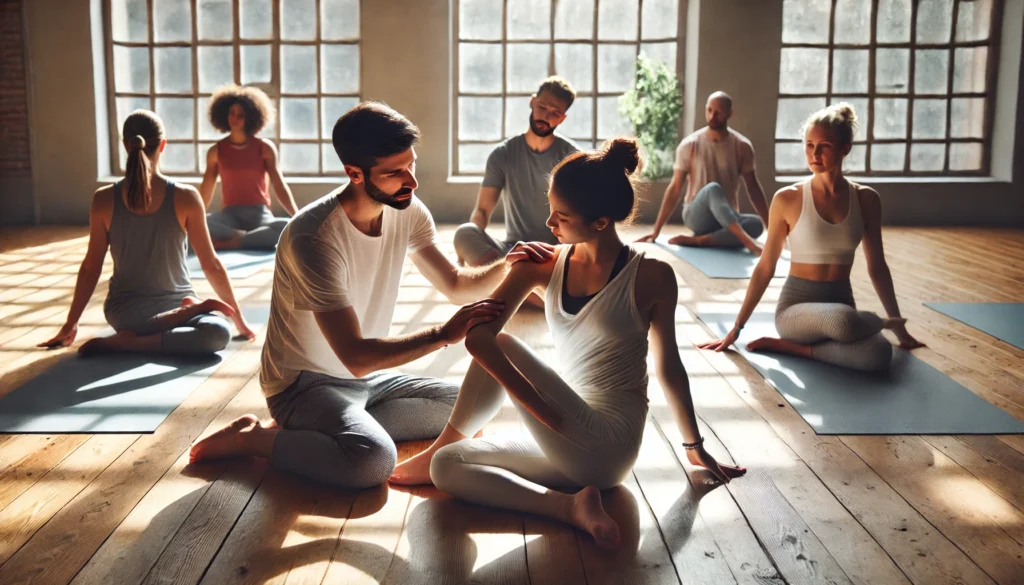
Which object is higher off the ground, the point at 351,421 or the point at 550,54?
the point at 550,54

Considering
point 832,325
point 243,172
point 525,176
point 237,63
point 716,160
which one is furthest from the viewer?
point 237,63

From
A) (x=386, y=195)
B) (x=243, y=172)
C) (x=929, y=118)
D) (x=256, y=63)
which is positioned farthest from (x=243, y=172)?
(x=929, y=118)

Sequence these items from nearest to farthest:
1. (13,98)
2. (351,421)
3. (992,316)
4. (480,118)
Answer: (351,421), (992,316), (13,98), (480,118)

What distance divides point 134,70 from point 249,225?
3128mm

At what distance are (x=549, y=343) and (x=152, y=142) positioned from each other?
1859mm

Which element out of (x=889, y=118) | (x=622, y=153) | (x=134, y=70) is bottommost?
(x=622, y=153)

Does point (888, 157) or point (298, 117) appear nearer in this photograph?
point (298, 117)

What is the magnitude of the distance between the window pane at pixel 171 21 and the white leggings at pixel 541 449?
7.57 metres

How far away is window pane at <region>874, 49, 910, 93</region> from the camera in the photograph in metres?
9.14

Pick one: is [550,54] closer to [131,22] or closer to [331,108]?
[331,108]

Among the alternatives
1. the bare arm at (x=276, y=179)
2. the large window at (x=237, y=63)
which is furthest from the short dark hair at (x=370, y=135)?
the large window at (x=237, y=63)

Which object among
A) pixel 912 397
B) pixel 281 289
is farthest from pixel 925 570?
pixel 281 289

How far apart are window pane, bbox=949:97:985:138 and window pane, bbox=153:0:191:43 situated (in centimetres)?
728

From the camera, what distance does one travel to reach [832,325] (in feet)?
12.6
